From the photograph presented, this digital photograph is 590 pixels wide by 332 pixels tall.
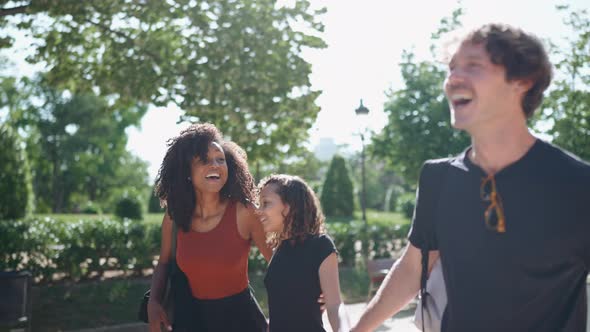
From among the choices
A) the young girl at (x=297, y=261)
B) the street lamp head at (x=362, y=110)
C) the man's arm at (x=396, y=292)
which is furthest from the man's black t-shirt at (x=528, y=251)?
the street lamp head at (x=362, y=110)

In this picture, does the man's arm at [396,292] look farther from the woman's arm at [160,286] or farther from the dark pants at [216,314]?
the woman's arm at [160,286]

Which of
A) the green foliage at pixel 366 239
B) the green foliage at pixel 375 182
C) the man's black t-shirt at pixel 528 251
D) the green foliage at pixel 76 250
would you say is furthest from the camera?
the green foliage at pixel 375 182

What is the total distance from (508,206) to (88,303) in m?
8.16

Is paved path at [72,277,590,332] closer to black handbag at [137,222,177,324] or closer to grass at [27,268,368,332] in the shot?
grass at [27,268,368,332]

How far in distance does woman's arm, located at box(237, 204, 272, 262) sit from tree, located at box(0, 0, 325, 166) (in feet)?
18.2

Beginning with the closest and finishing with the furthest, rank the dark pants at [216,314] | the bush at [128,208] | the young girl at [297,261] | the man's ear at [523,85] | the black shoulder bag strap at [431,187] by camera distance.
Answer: the man's ear at [523,85] < the black shoulder bag strap at [431,187] < the young girl at [297,261] < the dark pants at [216,314] < the bush at [128,208]

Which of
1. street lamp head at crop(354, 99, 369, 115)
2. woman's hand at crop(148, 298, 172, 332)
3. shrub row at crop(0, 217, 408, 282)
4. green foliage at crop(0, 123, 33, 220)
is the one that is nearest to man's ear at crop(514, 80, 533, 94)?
woman's hand at crop(148, 298, 172, 332)

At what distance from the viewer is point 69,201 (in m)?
51.0

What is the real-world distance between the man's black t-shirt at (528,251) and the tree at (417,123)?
13525mm

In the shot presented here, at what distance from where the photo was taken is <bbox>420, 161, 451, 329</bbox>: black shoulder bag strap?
1637 millimetres

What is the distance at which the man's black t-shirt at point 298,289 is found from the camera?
2.48 metres

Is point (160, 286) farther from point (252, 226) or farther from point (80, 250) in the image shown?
point (80, 250)

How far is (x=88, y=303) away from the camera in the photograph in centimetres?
824

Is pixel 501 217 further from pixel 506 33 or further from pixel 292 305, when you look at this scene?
pixel 292 305
